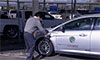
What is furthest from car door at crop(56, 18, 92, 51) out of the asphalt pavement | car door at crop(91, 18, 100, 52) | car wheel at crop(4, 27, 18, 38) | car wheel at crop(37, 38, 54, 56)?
car wheel at crop(4, 27, 18, 38)

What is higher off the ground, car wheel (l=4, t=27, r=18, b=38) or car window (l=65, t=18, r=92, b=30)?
car window (l=65, t=18, r=92, b=30)

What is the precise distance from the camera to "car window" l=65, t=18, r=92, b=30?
7090 millimetres

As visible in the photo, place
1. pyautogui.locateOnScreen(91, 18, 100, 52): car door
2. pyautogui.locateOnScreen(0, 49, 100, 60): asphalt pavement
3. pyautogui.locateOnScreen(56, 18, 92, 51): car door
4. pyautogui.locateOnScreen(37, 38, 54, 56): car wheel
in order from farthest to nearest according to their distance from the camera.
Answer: pyautogui.locateOnScreen(0, 49, 100, 60): asphalt pavement, pyautogui.locateOnScreen(37, 38, 54, 56): car wheel, pyautogui.locateOnScreen(56, 18, 92, 51): car door, pyautogui.locateOnScreen(91, 18, 100, 52): car door

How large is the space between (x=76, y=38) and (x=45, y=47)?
1296mm

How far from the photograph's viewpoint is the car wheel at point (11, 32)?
12641 millimetres

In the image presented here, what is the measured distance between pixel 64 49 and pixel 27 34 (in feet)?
4.92

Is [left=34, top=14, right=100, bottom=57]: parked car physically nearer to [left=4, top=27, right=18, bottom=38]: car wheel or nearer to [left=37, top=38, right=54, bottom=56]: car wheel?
[left=37, top=38, right=54, bottom=56]: car wheel

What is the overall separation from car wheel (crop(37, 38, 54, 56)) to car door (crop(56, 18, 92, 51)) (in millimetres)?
338

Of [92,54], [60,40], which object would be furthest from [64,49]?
[92,54]

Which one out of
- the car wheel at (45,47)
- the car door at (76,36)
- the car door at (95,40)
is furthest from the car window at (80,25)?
the car wheel at (45,47)

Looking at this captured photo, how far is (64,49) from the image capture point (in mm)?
7348

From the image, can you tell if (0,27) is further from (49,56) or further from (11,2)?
(11,2)

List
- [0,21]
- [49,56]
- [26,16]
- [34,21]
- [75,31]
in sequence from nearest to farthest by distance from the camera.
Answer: [34,21], [75,31], [49,56], [0,21], [26,16]

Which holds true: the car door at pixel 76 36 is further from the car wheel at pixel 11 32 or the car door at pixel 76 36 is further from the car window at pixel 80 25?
the car wheel at pixel 11 32
